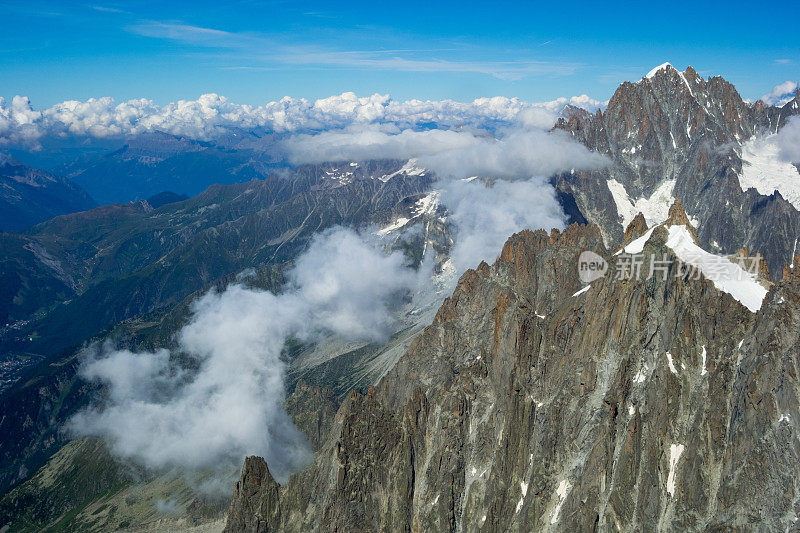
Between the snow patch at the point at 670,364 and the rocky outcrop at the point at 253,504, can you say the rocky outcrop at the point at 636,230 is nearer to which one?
the snow patch at the point at 670,364

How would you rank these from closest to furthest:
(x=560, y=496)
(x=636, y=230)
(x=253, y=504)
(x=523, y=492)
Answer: (x=560, y=496) < (x=523, y=492) < (x=253, y=504) < (x=636, y=230)

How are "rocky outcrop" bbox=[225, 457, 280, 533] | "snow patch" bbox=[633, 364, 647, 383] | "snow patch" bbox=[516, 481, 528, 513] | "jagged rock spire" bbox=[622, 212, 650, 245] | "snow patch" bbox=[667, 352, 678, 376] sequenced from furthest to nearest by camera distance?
"jagged rock spire" bbox=[622, 212, 650, 245] → "rocky outcrop" bbox=[225, 457, 280, 533] → "snow patch" bbox=[516, 481, 528, 513] → "snow patch" bbox=[633, 364, 647, 383] → "snow patch" bbox=[667, 352, 678, 376]

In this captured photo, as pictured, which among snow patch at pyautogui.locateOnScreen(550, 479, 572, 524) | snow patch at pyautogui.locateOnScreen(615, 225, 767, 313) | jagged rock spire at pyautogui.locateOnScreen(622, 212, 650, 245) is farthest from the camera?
jagged rock spire at pyautogui.locateOnScreen(622, 212, 650, 245)

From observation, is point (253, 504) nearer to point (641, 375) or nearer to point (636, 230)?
point (641, 375)

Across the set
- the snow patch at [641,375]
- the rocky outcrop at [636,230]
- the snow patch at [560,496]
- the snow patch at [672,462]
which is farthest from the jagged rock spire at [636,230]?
the snow patch at [560,496]

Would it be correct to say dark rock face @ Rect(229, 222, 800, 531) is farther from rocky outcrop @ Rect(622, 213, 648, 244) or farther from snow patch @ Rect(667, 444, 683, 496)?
rocky outcrop @ Rect(622, 213, 648, 244)

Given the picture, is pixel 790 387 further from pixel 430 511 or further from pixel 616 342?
pixel 430 511

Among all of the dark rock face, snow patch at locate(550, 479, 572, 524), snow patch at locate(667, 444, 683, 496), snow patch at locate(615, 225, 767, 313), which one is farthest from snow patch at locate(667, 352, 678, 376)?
snow patch at locate(550, 479, 572, 524)

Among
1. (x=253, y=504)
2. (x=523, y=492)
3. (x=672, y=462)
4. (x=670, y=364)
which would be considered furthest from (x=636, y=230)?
(x=253, y=504)

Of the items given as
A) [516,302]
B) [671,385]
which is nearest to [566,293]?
[516,302]
